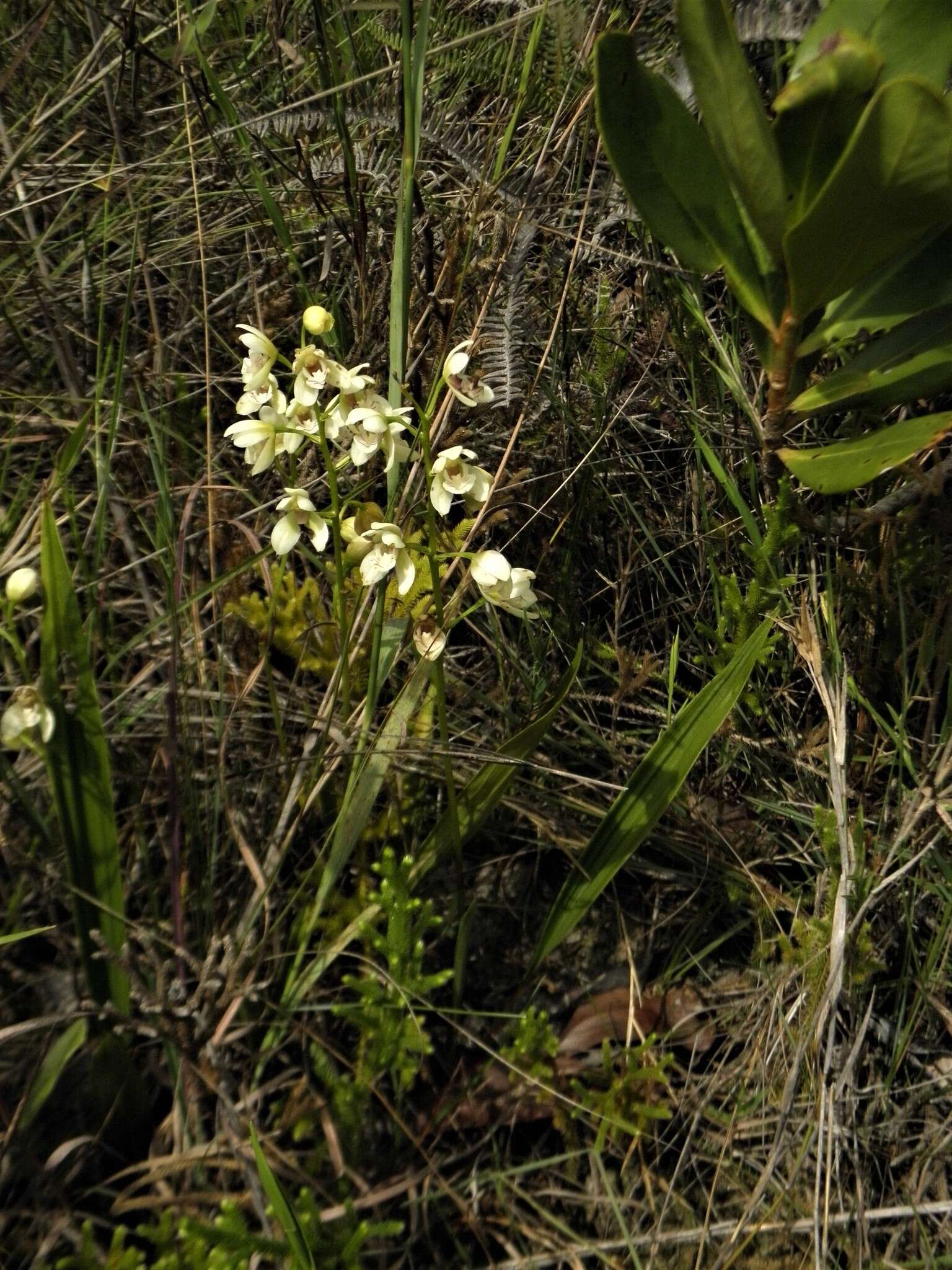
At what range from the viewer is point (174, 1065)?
53.9 inches

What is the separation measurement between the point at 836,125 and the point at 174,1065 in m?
1.58

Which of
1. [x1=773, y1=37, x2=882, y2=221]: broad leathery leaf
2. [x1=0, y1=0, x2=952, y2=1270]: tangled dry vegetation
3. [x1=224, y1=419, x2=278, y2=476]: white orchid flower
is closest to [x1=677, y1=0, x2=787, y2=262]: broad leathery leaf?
[x1=773, y1=37, x2=882, y2=221]: broad leathery leaf

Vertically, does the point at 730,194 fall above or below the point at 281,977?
above

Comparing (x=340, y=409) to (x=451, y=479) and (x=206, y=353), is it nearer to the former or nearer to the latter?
(x=451, y=479)

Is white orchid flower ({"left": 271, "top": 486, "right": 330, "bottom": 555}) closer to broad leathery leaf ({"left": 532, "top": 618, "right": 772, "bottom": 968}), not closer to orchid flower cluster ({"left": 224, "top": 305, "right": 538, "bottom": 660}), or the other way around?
orchid flower cluster ({"left": 224, "top": 305, "right": 538, "bottom": 660})

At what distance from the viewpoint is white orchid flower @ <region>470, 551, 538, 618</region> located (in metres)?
1.36

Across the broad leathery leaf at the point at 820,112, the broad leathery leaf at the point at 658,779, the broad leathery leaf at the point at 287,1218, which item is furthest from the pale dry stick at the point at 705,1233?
the broad leathery leaf at the point at 820,112

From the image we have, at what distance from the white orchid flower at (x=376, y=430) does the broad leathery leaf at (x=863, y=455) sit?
617 millimetres

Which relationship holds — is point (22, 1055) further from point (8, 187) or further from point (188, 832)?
point (8, 187)

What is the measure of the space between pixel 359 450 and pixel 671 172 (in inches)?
25.5

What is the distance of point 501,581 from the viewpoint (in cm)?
138

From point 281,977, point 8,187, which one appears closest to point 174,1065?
point 281,977

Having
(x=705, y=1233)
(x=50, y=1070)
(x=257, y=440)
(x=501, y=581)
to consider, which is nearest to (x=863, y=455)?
(x=501, y=581)

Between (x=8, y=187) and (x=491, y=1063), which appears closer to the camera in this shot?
(x=491, y=1063)
